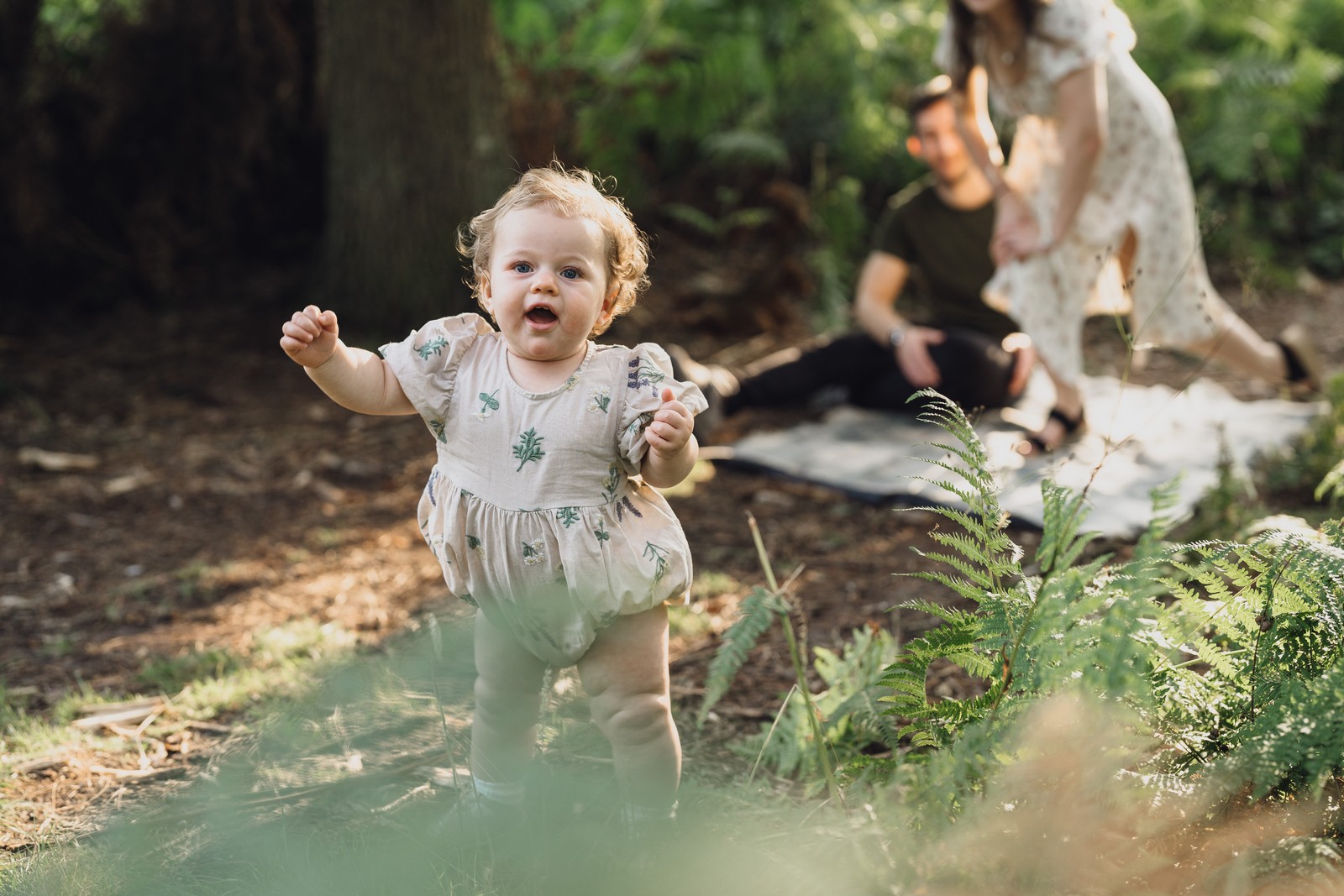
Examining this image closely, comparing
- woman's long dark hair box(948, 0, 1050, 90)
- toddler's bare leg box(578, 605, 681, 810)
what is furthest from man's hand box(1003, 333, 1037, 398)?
toddler's bare leg box(578, 605, 681, 810)

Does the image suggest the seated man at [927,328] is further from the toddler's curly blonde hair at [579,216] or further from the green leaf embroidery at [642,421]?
the green leaf embroidery at [642,421]

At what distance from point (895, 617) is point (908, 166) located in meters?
5.31

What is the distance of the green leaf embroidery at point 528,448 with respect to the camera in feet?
6.18

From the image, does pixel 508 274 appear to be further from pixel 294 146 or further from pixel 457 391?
pixel 294 146

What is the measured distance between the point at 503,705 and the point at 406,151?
Answer: 3.87 meters

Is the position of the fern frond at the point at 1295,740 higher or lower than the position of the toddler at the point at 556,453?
lower

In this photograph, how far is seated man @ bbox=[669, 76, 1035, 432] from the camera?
15.5 feet

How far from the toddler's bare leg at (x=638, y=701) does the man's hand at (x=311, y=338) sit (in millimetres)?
666

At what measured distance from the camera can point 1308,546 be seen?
170 centimetres

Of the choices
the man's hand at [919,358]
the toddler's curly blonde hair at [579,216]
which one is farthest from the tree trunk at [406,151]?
the toddler's curly blonde hair at [579,216]

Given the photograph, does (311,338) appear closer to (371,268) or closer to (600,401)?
(600,401)

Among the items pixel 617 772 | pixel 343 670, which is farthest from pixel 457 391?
pixel 343 670

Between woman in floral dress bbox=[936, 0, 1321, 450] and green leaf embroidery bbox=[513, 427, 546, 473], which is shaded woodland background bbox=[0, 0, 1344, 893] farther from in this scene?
green leaf embroidery bbox=[513, 427, 546, 473]

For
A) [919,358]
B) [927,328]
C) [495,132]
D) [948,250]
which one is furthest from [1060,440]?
[495,132]
